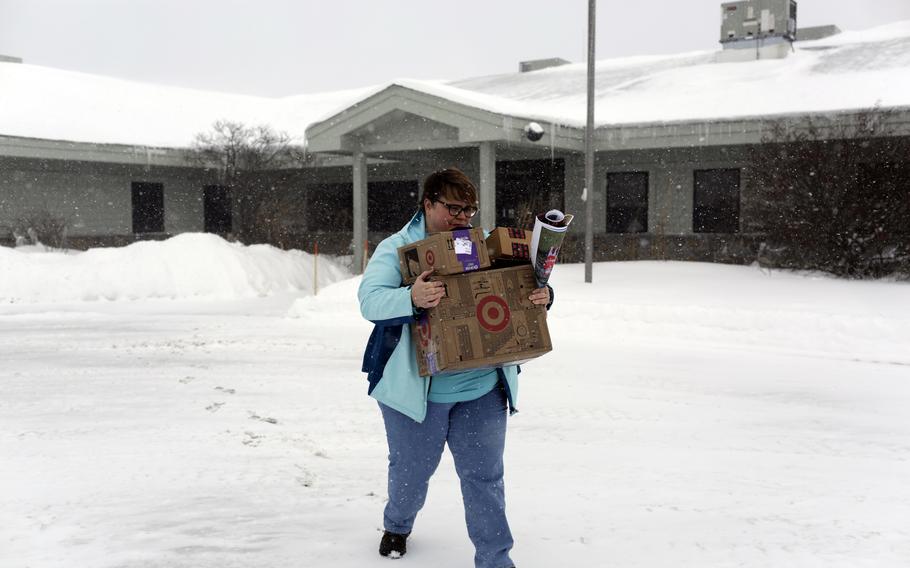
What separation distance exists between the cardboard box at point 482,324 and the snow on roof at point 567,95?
13617 mm

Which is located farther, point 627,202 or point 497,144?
point 627,202

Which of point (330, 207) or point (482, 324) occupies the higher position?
Answer: point (330, 207)

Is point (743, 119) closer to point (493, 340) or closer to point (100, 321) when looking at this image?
point (100, 321)

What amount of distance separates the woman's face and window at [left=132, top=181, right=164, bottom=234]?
2489 centimetres

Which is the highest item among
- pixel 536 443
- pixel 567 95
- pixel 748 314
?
pixel 567 95

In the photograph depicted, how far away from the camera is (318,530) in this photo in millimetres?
4098

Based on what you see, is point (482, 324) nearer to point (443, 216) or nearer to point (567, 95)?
point (443, 216)

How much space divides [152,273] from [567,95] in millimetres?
13028

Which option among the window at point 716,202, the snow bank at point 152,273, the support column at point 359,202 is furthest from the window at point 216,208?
the window at point 716,202

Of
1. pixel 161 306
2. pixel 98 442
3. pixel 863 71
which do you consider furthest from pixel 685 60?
pixel 98 442

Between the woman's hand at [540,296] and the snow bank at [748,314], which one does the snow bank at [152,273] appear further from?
the woman's hand at [540,296]

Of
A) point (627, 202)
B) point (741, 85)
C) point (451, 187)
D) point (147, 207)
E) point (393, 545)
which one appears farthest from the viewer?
point (147, 207)

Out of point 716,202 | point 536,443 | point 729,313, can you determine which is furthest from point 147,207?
point 536,443

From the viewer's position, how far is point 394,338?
136 inches
